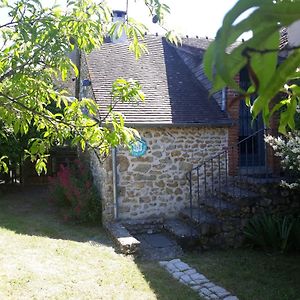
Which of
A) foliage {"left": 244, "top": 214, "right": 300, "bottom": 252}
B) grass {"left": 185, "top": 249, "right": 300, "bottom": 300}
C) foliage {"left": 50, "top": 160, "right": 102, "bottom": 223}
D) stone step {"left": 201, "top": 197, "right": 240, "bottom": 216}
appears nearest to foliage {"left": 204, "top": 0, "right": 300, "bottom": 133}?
A: grass {"left": 185, "top": 249, "right": 300, "bottom": 300}

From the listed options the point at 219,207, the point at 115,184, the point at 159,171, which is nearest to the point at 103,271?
the point at 115,184

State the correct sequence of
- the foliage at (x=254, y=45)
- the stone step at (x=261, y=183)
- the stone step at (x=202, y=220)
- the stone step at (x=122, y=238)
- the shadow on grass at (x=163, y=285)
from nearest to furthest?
the foliage at (x=254, y=45), the shadow on grass at (x=163, y=285), the stone step at (x=122, y=238), the stone step at (x=202, y=220), the stone step at (x=261, y=183)

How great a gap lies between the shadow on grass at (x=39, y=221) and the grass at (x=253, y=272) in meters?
2.43

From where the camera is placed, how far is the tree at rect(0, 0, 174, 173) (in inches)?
115

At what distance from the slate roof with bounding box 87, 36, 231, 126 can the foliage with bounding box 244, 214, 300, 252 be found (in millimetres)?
3035

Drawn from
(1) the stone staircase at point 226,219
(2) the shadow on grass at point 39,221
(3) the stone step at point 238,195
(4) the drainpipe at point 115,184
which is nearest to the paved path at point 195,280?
(1) the stone staircase at point 226,219

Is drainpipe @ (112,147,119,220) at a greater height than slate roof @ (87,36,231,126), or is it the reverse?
slate roof @ (87,36,231,126)

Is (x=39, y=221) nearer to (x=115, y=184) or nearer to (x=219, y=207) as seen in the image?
(x=115, y=184)

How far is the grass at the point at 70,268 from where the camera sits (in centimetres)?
577

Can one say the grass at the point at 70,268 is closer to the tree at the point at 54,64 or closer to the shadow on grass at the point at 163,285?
the shadow on grass at the point at 163,285

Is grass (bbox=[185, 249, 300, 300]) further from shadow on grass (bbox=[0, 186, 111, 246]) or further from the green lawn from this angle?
shadow on grass (bbox=[0, 186, 111, 246])

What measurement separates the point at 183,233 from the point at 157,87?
4586mm

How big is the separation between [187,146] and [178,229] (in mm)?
2290

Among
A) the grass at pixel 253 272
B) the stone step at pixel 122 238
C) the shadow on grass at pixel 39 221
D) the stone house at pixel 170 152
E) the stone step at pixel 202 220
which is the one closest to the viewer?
the grass at pixel 253 272
